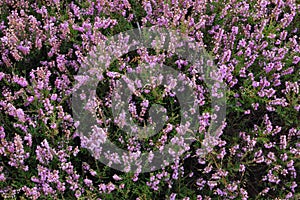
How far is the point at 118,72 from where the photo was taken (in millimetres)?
2906

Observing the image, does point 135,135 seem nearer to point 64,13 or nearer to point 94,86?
point 94,86

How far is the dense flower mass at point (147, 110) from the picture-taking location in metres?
2.52

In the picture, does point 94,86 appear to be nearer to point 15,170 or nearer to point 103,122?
point 103,122

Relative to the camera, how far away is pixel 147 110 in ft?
9.26

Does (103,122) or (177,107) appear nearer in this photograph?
(103,122)

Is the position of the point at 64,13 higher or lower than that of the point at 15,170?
higher

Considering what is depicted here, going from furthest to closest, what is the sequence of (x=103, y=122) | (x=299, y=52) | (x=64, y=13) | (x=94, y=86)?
(x=64, y=13) < (x=299, y=52) < (x=94, y=86) < (x=103, y=122)

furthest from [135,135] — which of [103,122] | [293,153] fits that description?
[293,153]

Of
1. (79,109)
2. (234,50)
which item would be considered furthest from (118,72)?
(234,50)

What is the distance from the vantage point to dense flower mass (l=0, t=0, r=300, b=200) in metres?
2.52

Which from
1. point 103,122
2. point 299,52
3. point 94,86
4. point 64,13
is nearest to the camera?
point 103,122

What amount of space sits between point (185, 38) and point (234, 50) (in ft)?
1.60

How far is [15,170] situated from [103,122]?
678mm

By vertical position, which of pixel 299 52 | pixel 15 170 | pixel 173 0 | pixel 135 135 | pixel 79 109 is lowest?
pixel 15 170
